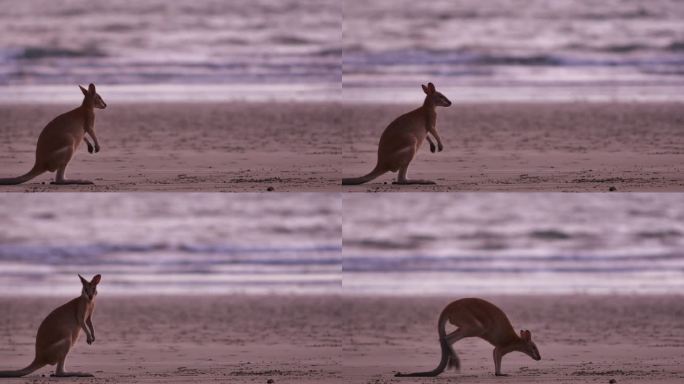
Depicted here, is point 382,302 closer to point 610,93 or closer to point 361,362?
point 361,362

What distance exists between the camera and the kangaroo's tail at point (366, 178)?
252 inches

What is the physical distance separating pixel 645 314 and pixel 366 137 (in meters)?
1.47

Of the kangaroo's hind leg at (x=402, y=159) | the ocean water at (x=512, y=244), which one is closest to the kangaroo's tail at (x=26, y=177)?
the kangaroo's hind leg at (x=402, y=159)

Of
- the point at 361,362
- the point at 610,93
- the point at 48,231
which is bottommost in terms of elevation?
the point at 361,362

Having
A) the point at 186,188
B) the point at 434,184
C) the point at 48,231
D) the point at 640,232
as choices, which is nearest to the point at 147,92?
the point at 48,231

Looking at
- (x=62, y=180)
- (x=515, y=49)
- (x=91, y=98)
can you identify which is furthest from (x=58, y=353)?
(x=515, y=49)

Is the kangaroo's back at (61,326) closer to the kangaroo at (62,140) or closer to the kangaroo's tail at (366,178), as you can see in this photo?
the kangaroo at (62,140)

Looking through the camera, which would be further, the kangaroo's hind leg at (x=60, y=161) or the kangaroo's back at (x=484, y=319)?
the kangaroo's hind leg at (x=60, y=161)

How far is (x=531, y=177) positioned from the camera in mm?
6934

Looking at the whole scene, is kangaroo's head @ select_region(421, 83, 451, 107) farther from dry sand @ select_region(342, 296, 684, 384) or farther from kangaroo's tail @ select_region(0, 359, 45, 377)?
kangaroo's tail @ select_region(0, 359, 45, 377)

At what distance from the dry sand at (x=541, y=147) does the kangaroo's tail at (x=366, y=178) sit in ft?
0.09

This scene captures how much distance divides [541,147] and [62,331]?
2.55 meters

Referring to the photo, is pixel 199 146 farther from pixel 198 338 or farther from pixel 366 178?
pixel 366 178

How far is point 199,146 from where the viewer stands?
7500mm
